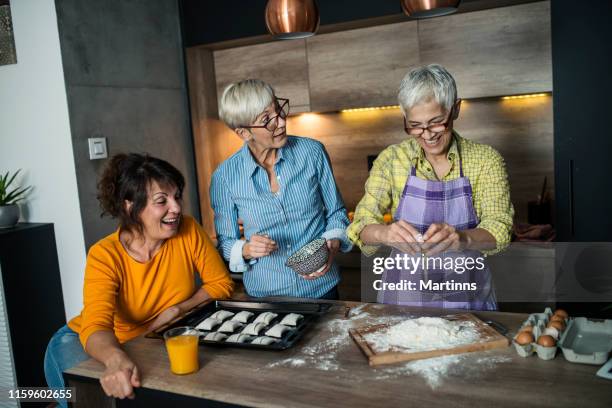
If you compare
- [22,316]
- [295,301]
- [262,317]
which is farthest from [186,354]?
[22,316]

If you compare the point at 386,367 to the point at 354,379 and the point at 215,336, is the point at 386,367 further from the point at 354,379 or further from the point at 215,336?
the point at 215,336

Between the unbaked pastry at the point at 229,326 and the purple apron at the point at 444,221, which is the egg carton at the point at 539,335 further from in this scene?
the unbaked pastry at the point at 229,326

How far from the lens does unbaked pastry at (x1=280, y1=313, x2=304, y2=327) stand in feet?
5.50

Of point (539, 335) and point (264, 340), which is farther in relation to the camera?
point (264, 340)

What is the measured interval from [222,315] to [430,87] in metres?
1.02

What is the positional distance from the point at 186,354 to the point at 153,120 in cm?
266

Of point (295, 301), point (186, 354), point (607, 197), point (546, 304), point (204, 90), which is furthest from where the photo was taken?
point (204, 90)

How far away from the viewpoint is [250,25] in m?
3.79

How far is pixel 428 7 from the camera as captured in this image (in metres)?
1.57

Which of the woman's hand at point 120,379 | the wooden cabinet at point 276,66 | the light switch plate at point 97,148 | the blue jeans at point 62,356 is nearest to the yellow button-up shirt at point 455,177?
the woman's hand at point 120,379

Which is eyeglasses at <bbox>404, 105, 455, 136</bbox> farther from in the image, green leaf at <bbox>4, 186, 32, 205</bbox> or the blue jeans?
green leaf at <bbox>4, 186, 32, 205</bbox>

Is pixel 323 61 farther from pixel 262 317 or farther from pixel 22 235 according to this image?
pixel 262 317

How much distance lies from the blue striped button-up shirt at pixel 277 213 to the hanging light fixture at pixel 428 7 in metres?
0.78

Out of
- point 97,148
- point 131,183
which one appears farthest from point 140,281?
point 97,148
